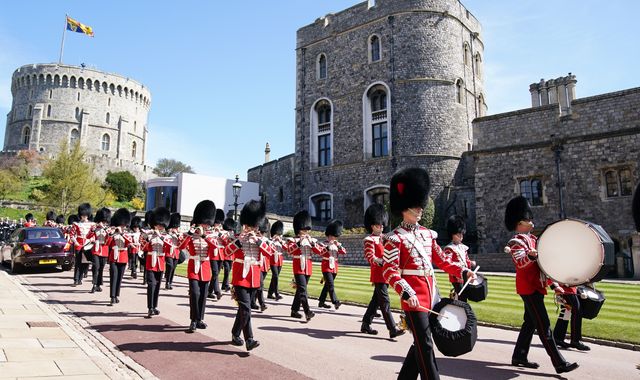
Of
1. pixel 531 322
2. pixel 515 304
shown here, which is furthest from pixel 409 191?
pixel 515 304

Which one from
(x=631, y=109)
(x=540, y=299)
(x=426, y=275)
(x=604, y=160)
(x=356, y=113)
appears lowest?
(x=540, y=299)

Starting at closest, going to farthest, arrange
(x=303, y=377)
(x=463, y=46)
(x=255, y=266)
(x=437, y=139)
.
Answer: (x=303, y=377), (x=255, y=266), (x=437, y=139), (x=463, y=46)

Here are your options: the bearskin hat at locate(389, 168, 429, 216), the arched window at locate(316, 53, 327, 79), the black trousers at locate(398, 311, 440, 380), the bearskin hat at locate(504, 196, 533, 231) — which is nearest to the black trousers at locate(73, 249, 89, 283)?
the bearskin hat at locate(389, 168, 429, 216)

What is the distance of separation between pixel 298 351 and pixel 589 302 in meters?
4.29

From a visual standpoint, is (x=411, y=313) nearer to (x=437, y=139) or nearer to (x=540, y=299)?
(x=540, y=299)

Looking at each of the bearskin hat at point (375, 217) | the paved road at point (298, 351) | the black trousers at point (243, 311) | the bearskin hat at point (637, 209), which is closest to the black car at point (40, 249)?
the paved road at point (298, 351)

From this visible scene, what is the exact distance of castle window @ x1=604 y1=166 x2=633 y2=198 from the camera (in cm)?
2178

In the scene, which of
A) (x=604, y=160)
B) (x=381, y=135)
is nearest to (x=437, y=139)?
(x=381, y=135)

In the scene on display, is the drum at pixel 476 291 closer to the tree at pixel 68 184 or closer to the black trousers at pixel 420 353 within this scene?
the black trousers at pixel 420 353

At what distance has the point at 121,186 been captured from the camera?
5956cm

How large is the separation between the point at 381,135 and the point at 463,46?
9141mm

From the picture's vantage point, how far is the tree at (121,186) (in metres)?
59.4

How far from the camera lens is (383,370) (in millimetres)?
5656

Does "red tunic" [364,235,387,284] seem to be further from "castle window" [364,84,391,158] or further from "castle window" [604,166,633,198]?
"castle window" [364,84,391,158]
